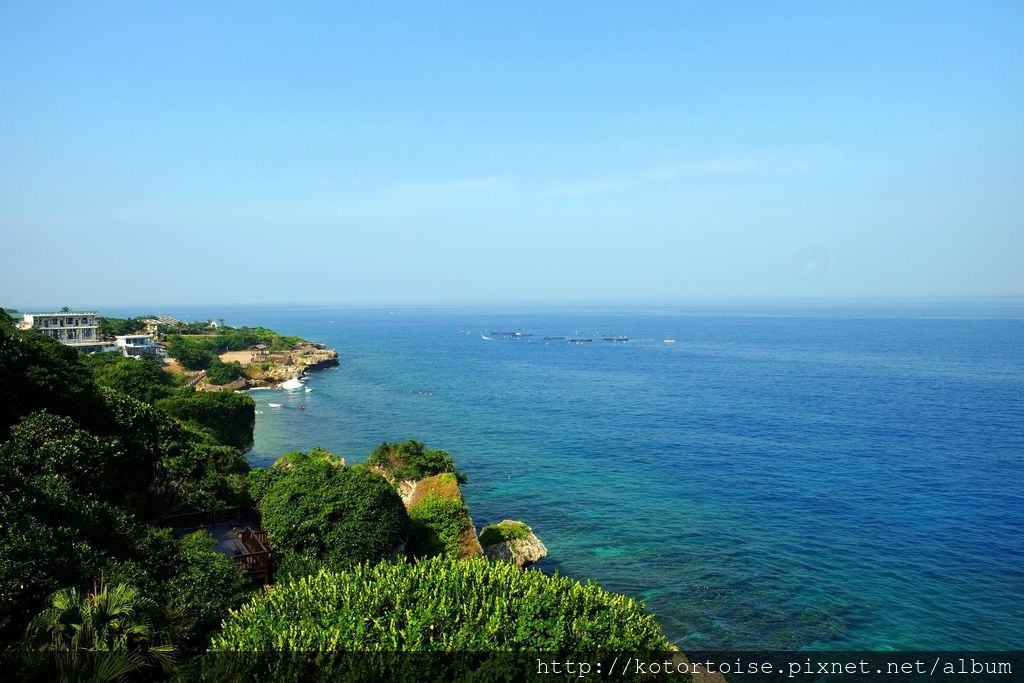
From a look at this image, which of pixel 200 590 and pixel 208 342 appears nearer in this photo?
pixel 200 590

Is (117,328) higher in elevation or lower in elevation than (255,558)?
higher

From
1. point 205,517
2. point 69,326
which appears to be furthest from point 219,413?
point 69,326

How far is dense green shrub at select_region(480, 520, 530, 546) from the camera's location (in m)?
33.5

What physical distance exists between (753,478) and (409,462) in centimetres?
2913

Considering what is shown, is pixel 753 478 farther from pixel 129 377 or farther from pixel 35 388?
pixel 129 377

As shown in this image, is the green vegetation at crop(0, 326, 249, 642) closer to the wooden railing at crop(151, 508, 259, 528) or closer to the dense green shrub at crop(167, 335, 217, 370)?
the wooden railing at crop(151, 508, 259, 528)

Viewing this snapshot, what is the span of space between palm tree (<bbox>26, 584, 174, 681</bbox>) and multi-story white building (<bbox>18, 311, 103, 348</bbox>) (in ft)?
358

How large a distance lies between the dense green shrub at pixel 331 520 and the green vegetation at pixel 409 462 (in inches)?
411

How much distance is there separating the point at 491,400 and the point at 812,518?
52191mm

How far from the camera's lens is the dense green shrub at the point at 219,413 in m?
51.1

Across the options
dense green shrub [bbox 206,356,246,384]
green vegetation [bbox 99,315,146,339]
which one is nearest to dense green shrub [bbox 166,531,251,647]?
dense green shrub [bbox 206,356,246,384]

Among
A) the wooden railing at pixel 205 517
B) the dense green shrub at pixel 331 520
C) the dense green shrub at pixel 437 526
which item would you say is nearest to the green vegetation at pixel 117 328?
the wooden railing at pixel 205 517

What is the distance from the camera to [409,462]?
3962 centimetres

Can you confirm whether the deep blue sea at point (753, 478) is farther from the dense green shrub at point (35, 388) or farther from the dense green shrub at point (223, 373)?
the dense green shrub at point (35, 388)
